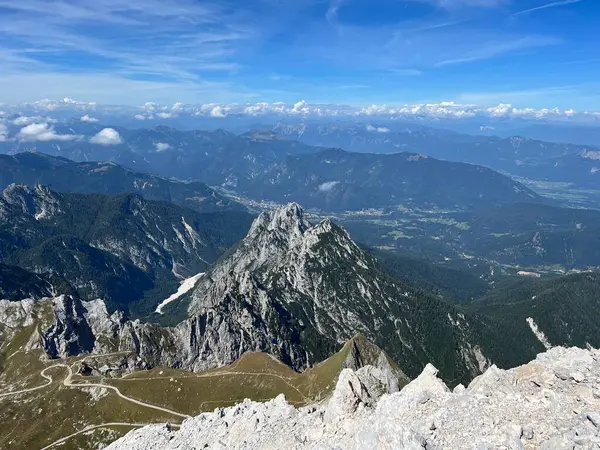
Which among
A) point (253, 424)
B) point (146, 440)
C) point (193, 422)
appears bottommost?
point (146, 440)

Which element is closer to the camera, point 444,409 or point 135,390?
point 444,409

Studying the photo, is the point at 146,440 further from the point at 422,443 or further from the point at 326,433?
the point at 422,443

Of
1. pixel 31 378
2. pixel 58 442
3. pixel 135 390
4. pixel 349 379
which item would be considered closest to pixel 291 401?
pixel 135 390

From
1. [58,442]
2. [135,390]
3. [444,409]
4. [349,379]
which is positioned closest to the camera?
[444,409]

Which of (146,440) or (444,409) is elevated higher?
(444,409)

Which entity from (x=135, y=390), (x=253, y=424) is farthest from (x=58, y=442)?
(x=253, y=424)

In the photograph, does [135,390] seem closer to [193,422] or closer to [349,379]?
[193,422]

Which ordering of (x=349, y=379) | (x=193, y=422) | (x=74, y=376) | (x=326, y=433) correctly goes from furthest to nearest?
(x=74, y=376) < (x=193, y=422) < (x=349, y=379) < (x=326, y=433)
